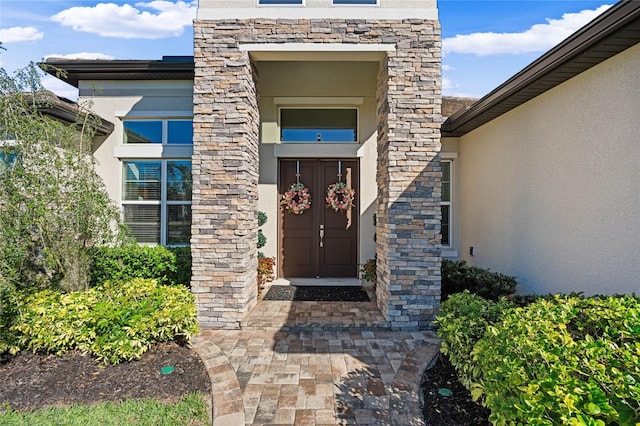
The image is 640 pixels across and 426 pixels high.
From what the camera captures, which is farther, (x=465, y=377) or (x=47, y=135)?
(x=47, y=135)

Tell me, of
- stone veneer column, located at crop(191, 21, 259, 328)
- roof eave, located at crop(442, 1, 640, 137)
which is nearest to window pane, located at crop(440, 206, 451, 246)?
roof eave, located at crop(442, 1, 640, 137)

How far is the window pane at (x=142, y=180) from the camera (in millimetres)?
6242

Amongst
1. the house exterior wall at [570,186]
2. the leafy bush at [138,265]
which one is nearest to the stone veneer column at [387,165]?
the leafy bush at [138,265]

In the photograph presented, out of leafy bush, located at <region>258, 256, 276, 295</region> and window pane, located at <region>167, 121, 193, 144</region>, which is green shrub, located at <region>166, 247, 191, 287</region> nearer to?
leafy bush, located at <region>258, 256, 276, 295</region>

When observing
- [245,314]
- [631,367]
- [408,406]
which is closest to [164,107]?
[245,314]

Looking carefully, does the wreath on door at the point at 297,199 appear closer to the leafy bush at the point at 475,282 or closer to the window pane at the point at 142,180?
the window pane at the point at 142,180

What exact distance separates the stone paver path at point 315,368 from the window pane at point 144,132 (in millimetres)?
4163

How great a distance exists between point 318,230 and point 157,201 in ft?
11.2

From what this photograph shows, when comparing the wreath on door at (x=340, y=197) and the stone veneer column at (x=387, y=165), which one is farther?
the wreath on door at (x=340, y=197)

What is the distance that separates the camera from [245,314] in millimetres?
4609

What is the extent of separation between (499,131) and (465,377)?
187 inches

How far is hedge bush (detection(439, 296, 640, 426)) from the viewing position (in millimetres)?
1525

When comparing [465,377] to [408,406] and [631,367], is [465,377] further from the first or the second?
[631,367]

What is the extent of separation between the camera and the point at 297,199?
659 cm
